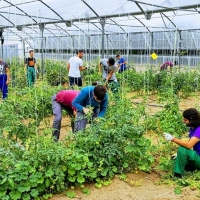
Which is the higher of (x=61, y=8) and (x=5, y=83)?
(x=61, y=8)

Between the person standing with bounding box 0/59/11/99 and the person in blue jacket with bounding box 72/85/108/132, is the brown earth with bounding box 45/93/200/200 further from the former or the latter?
the person standing with bounding box 0/59/11/99

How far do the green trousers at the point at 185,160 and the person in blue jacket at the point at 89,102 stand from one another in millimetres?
1062

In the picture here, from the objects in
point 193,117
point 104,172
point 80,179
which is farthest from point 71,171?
point 193,117

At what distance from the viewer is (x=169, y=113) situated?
4766 mm

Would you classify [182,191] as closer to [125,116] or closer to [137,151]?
[137,151]

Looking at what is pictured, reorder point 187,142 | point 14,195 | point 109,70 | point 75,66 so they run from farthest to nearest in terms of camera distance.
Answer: point 75,66 < point 109,70 < point 187,142 < point 14,195

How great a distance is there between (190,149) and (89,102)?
133cm

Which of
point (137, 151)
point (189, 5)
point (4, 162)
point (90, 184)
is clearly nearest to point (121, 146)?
point (137, 151)

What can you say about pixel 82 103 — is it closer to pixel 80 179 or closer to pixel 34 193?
pixel 80 179

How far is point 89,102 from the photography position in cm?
385

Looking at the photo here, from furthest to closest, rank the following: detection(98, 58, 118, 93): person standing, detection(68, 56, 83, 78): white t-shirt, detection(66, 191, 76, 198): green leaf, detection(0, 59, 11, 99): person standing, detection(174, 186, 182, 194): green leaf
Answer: detection(68, 56, 83, 78): white t-shirt
detection(0, 59, 11, 99): person standing
detection(98, 58, 118, 93): person standing
detection(174, 186, 182, 194): green leaf
detection(66, 191, 76, 198): green leaf

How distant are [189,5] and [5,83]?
5.15m

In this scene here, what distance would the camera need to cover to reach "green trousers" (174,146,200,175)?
10.7 feet

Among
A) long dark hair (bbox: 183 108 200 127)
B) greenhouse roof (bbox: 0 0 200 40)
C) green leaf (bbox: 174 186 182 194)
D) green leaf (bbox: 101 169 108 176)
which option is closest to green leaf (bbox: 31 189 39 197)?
green leaf (bbox: 101 169 108 176)
